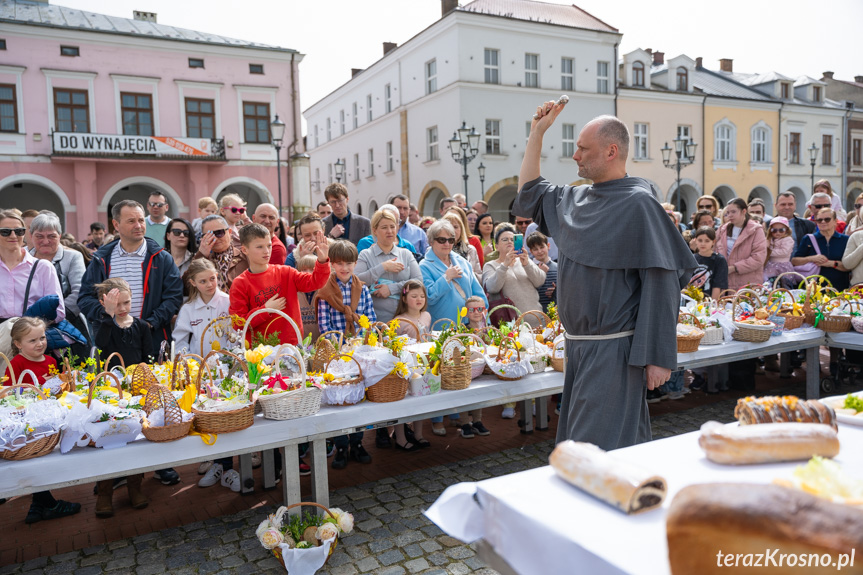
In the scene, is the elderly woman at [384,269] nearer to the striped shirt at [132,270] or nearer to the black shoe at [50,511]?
the striped shirt at [132,270]

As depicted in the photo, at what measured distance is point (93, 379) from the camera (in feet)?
10.9

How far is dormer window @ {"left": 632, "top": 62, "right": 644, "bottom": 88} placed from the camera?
28.7 meters

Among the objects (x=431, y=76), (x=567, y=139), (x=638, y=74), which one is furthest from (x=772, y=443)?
(x=638, y=74)

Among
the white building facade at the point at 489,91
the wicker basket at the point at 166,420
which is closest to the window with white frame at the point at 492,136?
the white building facade at the point at 489,91

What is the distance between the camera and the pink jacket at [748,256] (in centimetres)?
707

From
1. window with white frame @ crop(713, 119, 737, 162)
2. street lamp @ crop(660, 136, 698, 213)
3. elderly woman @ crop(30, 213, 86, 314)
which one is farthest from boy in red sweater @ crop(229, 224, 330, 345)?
window with white frame @ crop(713, 119, 737, 162)

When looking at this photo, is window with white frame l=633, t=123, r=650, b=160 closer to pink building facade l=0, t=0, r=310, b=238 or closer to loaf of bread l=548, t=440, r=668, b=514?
pink building facade l=0, t=0, r=310, b=238

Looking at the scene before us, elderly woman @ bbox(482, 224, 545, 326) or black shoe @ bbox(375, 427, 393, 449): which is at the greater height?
elderly woman @ bbox(482, 224, 545, 326)

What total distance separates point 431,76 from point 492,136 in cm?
400

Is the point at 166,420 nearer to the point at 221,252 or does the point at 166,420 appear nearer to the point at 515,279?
the point at 221,252

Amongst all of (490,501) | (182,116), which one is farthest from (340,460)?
(182,116)

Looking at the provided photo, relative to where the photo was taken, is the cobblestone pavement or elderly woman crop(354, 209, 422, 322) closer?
the cobblestone pavement

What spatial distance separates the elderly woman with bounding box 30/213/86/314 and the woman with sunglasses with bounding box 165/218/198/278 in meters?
0.77

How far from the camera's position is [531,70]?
25703mm
